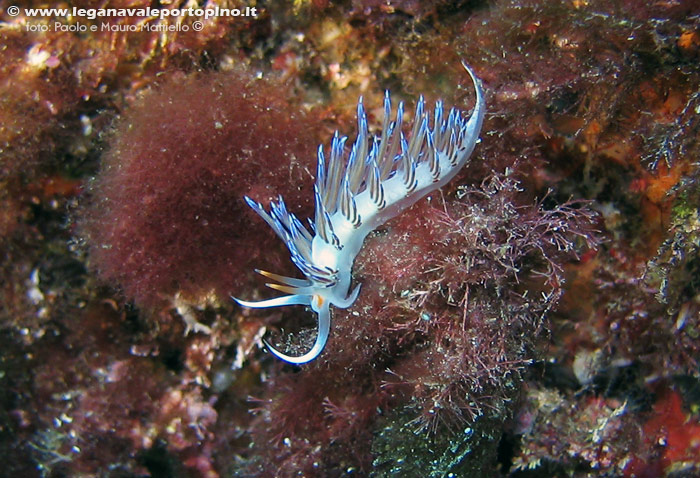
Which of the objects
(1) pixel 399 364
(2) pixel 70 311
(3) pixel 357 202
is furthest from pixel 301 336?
(2) pixel 70 311

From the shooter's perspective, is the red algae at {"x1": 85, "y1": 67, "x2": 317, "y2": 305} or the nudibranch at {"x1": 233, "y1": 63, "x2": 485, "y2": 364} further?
the red algae at {"x1": 85, "y1": 67, "x2": 317, "y2": 305}

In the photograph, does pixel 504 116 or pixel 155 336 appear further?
pixel 155 336

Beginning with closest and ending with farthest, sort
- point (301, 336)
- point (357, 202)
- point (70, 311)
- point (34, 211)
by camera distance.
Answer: point (357, 202) < point (301, 336) < point (34, 211) < point (70, 311)

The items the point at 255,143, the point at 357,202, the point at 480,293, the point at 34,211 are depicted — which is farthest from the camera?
the point at 34,211

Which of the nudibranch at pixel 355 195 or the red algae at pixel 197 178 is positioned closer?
the nudibranch at pixel 355 195

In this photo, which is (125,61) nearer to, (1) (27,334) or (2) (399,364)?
(1) (27,334)
